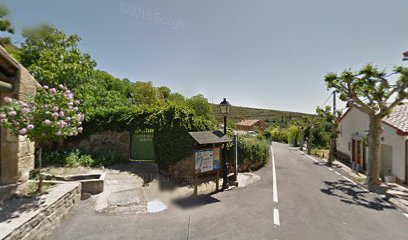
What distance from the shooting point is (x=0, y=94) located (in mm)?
5473

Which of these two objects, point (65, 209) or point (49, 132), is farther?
point (65, 209)

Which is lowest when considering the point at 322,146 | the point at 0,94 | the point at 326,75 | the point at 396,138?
the point at 322,146

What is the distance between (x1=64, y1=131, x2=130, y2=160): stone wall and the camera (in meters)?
10.7

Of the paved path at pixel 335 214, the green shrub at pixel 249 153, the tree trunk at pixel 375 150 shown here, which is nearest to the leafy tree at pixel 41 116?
the paved path at pixel 335 214

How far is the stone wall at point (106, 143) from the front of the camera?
35.2 feet

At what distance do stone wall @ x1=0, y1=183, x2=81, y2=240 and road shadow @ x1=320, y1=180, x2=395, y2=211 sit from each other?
29.4 ft

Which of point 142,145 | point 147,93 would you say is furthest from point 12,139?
point 147,93

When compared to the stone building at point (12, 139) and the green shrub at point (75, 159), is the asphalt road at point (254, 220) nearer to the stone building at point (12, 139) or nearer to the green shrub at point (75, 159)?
the stone building at point (12, 139)

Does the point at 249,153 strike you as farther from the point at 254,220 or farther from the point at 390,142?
the point at 390,142

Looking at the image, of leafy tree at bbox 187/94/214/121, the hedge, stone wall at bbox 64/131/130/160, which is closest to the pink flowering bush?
the hedge

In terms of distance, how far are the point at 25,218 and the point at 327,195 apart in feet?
30.7

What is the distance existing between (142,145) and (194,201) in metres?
4.98

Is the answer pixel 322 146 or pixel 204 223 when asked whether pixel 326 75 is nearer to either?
pixel 204 223

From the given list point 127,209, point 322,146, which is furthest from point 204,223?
point 322,146
